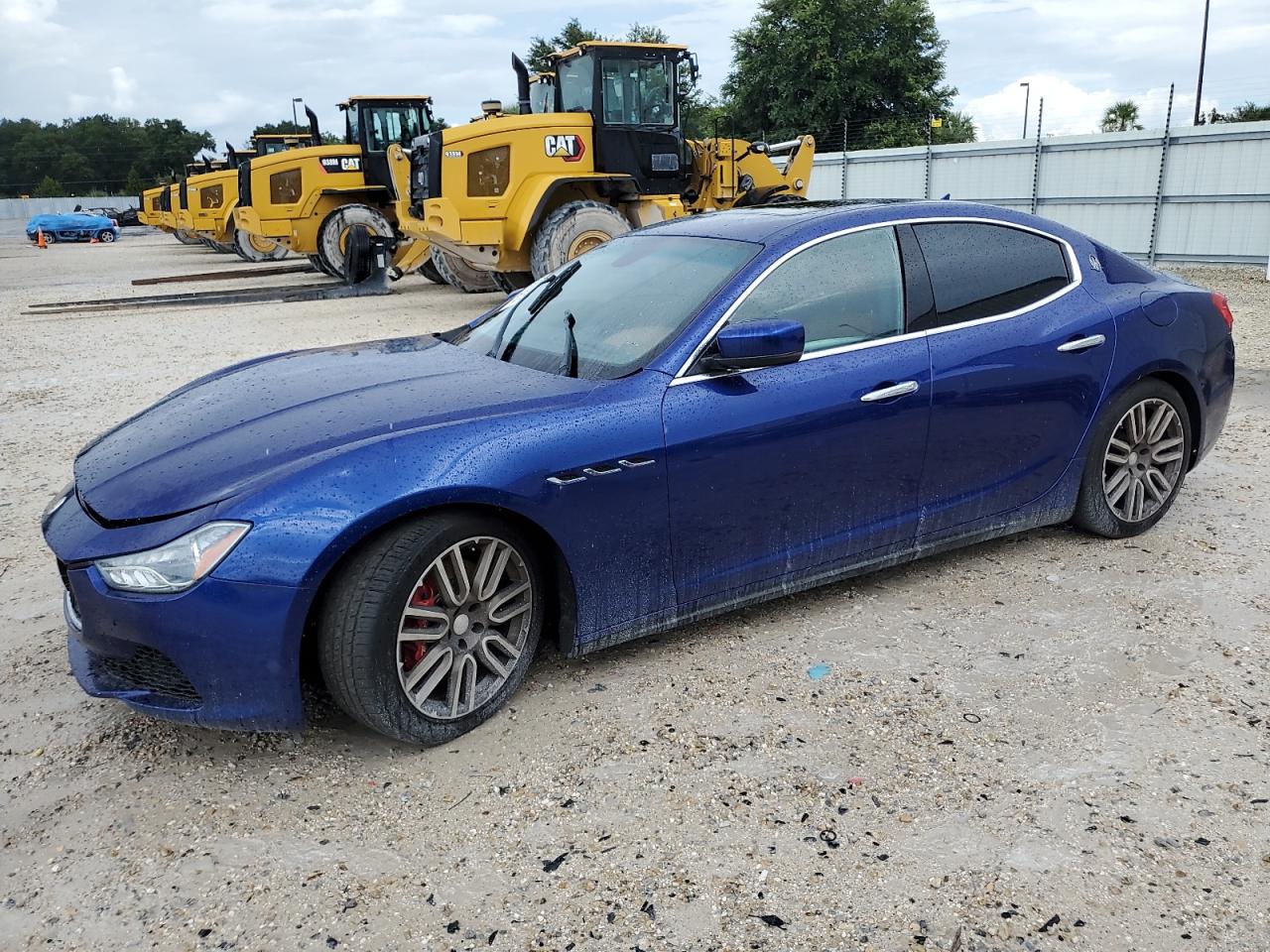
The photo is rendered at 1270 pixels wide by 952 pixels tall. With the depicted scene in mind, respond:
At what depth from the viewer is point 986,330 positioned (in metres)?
3.85

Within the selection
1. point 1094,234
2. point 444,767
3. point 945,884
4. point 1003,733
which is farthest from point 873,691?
point 1094,234

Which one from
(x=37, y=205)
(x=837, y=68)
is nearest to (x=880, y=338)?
(x=837, y=68)

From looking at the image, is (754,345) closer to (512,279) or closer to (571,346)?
(571,346)

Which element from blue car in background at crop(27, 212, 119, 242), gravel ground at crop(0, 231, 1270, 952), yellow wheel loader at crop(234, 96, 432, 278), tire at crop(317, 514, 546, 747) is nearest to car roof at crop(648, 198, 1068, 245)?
gravel ground at crop(0, 231, 1270, 952)

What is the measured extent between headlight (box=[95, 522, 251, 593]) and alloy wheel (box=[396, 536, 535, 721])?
1.65 ft

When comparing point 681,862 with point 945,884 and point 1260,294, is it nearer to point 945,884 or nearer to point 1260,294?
point 945,884

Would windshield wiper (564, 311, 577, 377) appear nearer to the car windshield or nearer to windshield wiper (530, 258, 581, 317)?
the car windshield

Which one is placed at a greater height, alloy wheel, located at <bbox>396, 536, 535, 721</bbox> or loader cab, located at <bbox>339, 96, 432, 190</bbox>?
loader cab, located at <bbox>339, 96, 432, 190</bbox>

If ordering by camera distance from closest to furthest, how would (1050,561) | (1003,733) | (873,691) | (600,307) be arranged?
A: (1003,733) < (873,691) < (600,307) < (1050,561)

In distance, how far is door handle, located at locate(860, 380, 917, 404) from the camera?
3.53 metres

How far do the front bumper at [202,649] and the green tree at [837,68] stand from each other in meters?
45.1

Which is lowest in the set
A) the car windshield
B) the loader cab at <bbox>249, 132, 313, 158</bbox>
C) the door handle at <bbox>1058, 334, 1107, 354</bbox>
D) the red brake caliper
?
the red brake caliper

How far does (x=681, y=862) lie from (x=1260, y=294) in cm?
1410

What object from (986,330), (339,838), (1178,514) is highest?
(986,330)
